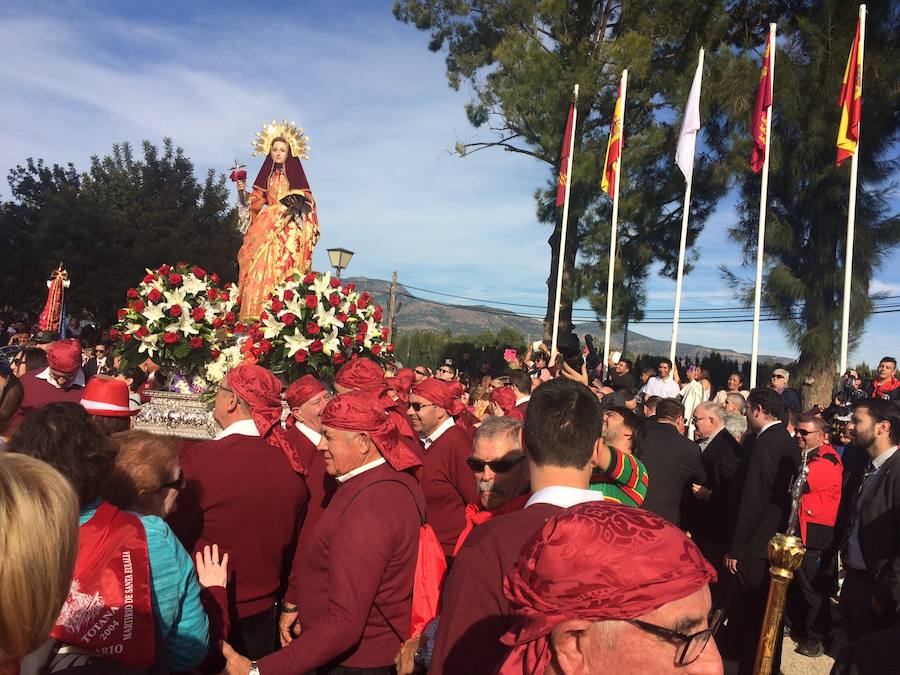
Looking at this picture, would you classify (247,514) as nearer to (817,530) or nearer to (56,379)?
(56,379)

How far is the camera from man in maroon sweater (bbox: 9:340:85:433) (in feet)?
18.4

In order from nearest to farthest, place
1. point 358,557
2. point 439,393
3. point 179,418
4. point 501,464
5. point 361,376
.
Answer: point 358,557 < point 501,464 < point 439,393 < point 361,376 < point 179,418

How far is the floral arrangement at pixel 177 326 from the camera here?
6703mm

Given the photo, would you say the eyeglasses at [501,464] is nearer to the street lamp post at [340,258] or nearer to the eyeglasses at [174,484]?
the eyeglasses at [174,484]

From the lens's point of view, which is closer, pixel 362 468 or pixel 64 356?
pixel 362 468

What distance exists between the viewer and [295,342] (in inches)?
254

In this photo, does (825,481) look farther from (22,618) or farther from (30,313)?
(30,313)

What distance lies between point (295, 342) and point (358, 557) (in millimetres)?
3793

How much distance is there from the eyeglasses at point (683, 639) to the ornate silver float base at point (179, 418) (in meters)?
4.95

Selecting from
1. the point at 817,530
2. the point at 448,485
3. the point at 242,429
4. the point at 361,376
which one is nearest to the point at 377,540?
the point at 242,429

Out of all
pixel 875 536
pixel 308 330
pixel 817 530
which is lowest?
pixel 817 530

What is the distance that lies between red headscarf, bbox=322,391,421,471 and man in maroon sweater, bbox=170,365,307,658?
0.64 meters

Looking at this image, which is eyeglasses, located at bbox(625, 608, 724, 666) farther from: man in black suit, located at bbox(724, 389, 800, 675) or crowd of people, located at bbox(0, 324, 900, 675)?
man in black suit, located at bbox(724, 389, 800, 675)

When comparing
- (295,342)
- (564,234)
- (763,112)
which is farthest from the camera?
(564,234)
